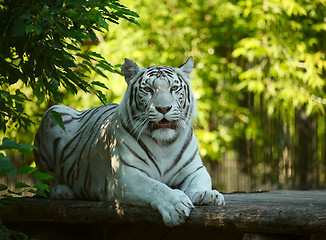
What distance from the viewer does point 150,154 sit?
3.15 meters

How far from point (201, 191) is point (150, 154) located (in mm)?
465

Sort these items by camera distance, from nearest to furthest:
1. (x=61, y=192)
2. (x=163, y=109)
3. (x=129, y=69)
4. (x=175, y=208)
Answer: (x=175, y=208) → (x=163, y=109) → (x=129, y=69) → (x=61, y=192)

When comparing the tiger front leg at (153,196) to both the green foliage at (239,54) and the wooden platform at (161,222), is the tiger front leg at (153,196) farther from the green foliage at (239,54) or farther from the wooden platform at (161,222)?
the green foliage at (239,54)

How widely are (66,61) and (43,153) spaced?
137 centimetres

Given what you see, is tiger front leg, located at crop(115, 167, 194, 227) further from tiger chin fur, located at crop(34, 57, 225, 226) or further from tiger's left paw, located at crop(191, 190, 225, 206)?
tiger's left paw, located at crop(191, 190, 225, 206)

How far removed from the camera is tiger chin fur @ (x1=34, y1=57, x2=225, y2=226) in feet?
9.25

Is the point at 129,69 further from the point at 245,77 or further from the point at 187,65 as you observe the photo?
the point at 245,77

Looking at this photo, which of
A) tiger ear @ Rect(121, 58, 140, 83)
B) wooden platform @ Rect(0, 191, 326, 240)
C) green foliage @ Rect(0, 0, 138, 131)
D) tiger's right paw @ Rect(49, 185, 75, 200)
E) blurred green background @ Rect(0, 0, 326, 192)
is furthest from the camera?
blurred green background @ Rect(0, 0, 326, 192)

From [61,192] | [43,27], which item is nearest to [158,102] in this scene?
[43,27]

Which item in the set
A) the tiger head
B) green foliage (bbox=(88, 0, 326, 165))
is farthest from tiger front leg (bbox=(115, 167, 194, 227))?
green foliage (bbox=(88, 0, 326, 165))

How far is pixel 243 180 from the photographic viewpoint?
8102mm

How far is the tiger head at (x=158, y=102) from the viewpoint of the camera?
3000 mm

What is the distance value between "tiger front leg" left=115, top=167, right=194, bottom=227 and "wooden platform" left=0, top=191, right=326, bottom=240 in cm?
5

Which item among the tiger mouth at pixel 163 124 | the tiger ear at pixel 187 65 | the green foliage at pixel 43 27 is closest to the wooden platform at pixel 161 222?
the tiger mouth at pixel 163 124
